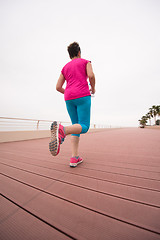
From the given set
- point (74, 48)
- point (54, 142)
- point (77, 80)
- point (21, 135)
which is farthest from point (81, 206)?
point (21, 135)

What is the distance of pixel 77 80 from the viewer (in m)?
1.14

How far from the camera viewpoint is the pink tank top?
111cm

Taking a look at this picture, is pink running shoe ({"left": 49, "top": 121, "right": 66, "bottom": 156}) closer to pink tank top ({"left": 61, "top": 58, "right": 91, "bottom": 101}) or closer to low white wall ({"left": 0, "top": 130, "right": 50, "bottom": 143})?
pink tank top ({"left": 61, "top": 58, "right": 91, "bottom": 101})

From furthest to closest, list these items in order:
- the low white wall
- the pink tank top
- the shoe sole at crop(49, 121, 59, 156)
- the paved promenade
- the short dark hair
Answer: the low white wall → the short dark hair → the pink tank top → the shoe sole at crop(49, 121, 59, 156) → the paved promenade

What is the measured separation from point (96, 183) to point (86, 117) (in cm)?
62

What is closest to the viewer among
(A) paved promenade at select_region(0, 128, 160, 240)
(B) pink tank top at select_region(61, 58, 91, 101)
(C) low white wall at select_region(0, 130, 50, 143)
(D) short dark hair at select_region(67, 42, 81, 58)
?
(A) paved promenade at select_region(0, 128, 160, 240)

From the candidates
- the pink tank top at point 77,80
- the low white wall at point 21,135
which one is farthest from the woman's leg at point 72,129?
the low white wall at point 21,135

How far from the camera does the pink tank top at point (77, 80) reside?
3.63ft

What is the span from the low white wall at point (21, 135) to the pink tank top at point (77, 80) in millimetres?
3160

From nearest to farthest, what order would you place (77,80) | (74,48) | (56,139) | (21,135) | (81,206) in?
1. (81,206)
2. (56,139)
3. (77,80)
4. (74,48)
5. (21,135)

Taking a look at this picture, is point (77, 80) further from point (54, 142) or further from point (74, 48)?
point (54, 142)

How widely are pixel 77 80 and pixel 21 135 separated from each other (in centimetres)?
353

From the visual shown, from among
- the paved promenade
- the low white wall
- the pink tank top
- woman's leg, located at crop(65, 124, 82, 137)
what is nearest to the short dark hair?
the pink tank top

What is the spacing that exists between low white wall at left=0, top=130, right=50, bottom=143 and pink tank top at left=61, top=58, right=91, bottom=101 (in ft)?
10.4
